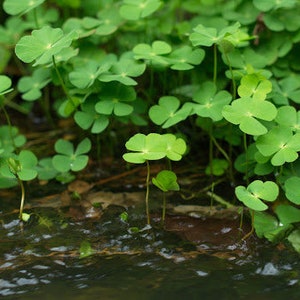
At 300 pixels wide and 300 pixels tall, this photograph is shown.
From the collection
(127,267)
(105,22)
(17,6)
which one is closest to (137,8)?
(105,22)

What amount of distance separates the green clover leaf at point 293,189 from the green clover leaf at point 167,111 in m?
0.43

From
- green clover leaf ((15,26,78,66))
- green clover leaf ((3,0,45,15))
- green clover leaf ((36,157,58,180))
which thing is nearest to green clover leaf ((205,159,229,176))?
green clover leaf ((36,157,58,180))

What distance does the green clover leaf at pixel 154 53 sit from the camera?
212 centimetres

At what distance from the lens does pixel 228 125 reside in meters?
2.27

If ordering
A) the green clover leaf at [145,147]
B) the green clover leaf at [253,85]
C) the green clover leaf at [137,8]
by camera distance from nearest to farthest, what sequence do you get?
the green clover leaf at [145,147]
the green clover leaf at [253,85]
the green clover leaf at [137,8]

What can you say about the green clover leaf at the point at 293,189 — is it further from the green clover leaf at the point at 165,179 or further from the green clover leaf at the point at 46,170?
A: the green clover leaf at the point at 46,170

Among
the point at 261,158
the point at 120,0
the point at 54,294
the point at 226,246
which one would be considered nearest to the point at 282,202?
the point at 261,158

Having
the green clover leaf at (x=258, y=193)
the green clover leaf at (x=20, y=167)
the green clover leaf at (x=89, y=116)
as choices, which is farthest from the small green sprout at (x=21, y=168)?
the green clover leaf at (x=258, y=193)

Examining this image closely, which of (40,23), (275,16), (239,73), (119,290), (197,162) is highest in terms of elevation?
(40,23)

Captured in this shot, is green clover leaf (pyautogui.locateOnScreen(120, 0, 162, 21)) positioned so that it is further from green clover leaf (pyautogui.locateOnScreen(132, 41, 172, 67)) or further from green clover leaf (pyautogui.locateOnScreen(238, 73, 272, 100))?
green clover leaf (pyautogui.locateOnScreen(238, 73, 272, 100))

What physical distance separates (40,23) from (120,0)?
1.24 ft

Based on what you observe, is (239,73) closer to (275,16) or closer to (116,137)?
(275,16)

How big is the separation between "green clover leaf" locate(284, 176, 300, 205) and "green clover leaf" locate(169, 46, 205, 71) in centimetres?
55

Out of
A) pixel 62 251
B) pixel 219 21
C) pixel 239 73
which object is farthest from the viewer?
pixel 219 21
